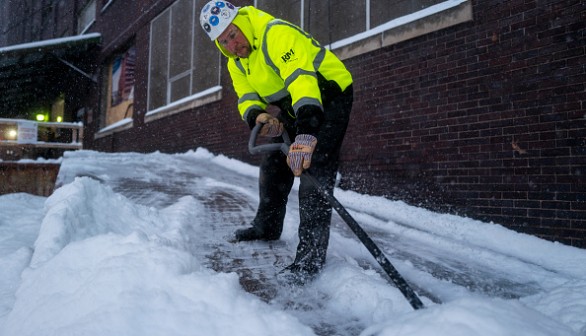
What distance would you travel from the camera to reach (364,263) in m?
2.78

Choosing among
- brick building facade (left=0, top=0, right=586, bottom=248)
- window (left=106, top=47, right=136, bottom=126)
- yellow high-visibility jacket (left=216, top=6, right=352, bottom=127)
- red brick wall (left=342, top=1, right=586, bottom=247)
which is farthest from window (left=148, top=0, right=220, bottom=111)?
yellow high-visibility jacket (left=216, top=6, right=352, bottom=127)

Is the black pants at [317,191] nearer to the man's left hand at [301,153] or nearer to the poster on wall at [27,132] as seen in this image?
the man's left hand at [301,153]

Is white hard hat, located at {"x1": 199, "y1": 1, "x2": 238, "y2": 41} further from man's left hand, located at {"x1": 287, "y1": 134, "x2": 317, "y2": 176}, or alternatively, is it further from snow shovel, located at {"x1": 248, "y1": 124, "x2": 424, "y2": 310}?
man's left hand, located at {"x1": 287, "y1": 134, "x2": 317, "y2": 176}

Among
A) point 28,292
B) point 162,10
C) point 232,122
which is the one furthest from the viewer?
point 162,10

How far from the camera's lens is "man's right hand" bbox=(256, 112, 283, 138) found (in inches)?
108

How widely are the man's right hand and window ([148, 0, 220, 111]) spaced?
19.7 ft

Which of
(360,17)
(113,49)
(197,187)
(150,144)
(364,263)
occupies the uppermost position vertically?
(113,49)

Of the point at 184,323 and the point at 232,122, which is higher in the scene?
the point at 232,122

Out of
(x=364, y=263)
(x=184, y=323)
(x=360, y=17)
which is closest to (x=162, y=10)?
(x=360, y=17)

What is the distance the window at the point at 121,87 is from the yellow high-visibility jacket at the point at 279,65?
36.1 ft

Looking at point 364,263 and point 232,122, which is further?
point 232,122

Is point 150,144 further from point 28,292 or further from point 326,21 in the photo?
point 28,292

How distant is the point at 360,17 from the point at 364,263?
391 cm

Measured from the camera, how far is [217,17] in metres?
2.45
